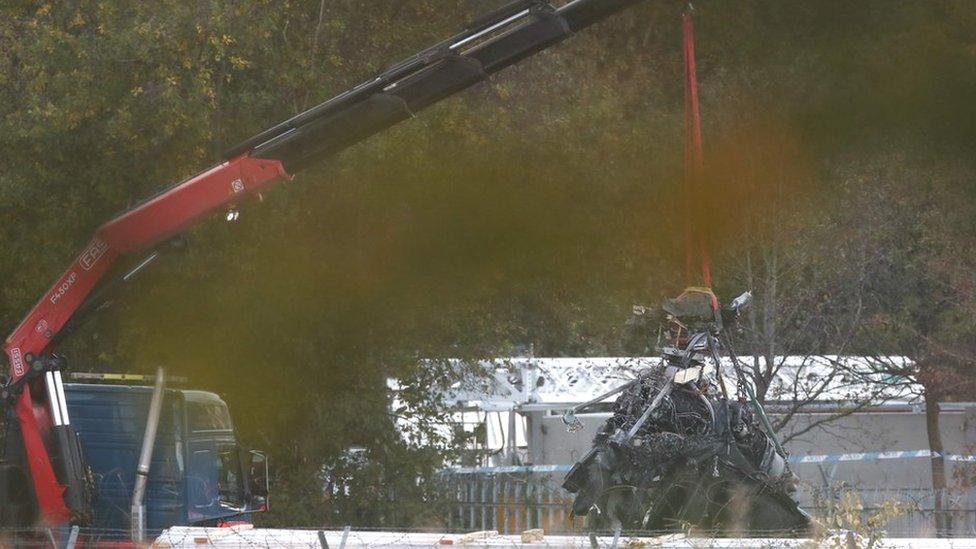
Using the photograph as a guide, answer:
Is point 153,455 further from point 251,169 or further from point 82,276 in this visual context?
point 251,169

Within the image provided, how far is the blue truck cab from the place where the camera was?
13711mm

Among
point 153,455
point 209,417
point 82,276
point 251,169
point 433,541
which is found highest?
point 251,169

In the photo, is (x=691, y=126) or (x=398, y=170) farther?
(x=398, y=170)

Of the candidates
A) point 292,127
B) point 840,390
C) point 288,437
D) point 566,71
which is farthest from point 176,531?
point 840,390

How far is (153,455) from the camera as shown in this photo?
45.2 ft

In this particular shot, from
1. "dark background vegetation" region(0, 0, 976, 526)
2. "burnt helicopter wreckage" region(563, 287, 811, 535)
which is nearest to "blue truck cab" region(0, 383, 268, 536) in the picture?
"dark background vegetation" region(0, 0, 976, 526)

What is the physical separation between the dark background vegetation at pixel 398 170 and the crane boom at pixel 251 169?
2.33 metres

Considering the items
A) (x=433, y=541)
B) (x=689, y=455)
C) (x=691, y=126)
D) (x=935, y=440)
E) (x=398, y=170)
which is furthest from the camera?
(x=935, y=440)

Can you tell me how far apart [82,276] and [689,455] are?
6.27 m

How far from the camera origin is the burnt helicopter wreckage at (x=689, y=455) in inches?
447

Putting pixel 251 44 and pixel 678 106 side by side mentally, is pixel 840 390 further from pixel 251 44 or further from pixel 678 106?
pixel 251 44

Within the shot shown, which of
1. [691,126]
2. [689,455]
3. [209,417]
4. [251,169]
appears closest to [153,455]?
[209,417]

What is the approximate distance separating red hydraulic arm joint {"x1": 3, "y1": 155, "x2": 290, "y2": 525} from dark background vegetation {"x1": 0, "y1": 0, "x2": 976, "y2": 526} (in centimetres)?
221

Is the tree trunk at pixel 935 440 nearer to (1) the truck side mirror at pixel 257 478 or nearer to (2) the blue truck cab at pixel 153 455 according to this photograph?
(1) the truck side mirror at pixel 257 478
